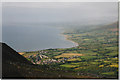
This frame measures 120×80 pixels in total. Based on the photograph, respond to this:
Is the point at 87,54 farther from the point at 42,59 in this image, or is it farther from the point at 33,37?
the point at 33,37

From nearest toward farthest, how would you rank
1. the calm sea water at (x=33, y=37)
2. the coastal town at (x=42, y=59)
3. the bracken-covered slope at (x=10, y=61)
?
the bracken-covered slope at (x=10, y=61) → the coastal town at (x=42, y=59) → the calm sea water at (x=33, y=37)

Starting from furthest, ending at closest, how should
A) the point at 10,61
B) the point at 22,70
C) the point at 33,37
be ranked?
the point at 33,37
the point at 10,61
the point at 22,70

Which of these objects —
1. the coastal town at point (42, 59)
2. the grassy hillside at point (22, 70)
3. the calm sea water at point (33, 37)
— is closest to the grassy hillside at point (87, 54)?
the coastal town at point (42, 59)

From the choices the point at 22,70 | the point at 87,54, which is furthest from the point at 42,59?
the point at 87,54

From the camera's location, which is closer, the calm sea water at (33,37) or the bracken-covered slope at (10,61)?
the bracken-covered slope at (10,61)

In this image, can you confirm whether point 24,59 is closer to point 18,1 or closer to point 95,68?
point 18,1

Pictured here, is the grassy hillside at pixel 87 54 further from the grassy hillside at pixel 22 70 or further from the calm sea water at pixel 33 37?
the grassy hillside at pixel 22 70

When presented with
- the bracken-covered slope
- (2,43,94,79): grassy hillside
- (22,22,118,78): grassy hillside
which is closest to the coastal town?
(22,22,118,78): grassy hillside

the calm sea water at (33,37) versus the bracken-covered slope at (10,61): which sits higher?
the calm sea water at (33,37)

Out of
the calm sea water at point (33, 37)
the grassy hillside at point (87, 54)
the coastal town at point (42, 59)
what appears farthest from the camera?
the calm sea water at point (33, 37)
